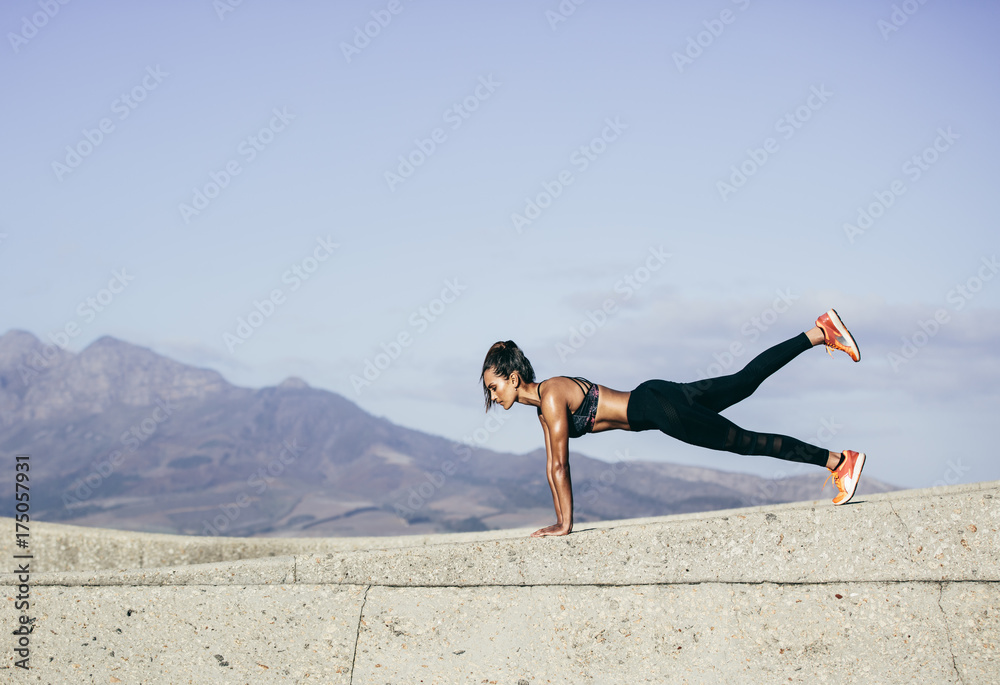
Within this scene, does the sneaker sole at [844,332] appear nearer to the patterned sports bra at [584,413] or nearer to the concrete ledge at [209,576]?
the patterned sports bra at [584,413]

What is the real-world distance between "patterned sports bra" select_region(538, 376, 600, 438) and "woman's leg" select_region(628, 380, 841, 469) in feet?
0.97

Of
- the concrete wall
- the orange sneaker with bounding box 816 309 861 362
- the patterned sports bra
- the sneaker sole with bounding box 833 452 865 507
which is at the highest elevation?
the orange sneaker with bounding box 816 309 861 362

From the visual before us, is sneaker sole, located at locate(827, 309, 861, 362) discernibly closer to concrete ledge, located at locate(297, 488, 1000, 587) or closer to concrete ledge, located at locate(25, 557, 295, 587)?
concrete ledge, located at locate(297, 488, 1000, 587)

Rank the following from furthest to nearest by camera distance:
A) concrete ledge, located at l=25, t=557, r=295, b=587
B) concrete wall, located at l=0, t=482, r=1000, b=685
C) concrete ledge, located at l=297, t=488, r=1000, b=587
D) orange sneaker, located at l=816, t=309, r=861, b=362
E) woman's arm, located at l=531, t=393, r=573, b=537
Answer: orange sneaker, located at l=816, t=309, r=861, b=362
woman's arm, located at l=531, t=393, r=573, b=537
concrete ledge, located at l=25, t=557, r=295, b=587
concrete ledge, located at l=297, t=488, r=1000, b=587
concrete wall, located at l=0, t=482, r=1000, b=685

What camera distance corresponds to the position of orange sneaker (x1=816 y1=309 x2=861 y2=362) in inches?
259

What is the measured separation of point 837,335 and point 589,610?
3050 millimetres

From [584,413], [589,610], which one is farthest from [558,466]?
[589,610]

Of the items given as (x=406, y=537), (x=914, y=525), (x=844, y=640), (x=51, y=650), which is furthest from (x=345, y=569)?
(x=914, y=525)

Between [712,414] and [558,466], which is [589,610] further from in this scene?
[712,414]

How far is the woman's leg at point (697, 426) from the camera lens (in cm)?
633

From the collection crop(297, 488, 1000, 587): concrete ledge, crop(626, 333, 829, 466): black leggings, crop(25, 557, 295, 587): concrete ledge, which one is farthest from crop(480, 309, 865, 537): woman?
crop(25, 557, 295, 587): concrete ledge

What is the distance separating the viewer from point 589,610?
218 inches

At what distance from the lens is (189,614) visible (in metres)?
5.57

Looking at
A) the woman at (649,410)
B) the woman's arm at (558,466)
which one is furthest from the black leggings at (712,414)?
the woman's arm at (558,466)
